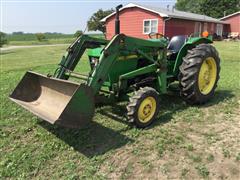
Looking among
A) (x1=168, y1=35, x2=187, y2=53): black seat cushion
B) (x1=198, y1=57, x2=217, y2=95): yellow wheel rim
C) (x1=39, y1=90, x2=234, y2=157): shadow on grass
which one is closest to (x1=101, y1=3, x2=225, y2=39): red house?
(x1=168, y1=35, x2=187, y2=53): black seat cushion

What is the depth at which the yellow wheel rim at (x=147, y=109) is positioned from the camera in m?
4.36

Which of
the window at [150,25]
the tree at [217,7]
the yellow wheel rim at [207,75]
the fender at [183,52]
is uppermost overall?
the tree at [217,7]

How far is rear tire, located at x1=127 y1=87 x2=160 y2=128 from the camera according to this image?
425 centimetres

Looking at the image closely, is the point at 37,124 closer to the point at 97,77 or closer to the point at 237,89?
the point at 97,77

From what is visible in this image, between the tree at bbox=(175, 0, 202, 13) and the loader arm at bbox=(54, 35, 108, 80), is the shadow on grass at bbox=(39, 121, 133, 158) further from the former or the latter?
the tree at bbox=(175, 0, 202, 13)

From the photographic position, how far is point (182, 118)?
491 cm

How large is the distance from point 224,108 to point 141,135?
2.13m

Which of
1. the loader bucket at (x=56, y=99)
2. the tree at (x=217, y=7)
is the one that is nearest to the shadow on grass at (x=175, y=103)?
the loader bucket at (x=56, y=99)

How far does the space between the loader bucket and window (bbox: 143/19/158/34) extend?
19.7 m

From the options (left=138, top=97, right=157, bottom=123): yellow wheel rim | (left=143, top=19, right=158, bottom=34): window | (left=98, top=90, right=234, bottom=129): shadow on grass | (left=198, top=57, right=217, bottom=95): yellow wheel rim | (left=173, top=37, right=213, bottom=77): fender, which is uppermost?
(left=143, top=19, right=158, bottom=34): window

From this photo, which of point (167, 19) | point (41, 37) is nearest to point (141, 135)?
point (167, 19)

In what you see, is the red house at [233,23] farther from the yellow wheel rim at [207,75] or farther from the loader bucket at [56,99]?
the loader bucket at [56,99]

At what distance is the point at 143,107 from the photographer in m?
4.38

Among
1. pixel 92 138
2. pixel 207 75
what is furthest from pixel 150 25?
pixel 92 138
